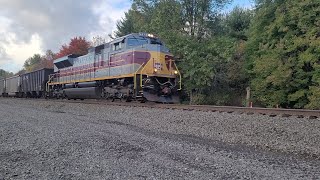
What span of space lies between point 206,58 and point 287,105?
5.68m

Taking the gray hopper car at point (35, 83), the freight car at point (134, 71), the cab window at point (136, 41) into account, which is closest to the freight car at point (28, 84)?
the gray hopper car at point (35, 83)

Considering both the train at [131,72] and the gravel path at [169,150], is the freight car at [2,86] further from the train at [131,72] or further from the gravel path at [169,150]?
the gravel path at [169,150]

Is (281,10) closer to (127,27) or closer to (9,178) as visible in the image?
(9,178)

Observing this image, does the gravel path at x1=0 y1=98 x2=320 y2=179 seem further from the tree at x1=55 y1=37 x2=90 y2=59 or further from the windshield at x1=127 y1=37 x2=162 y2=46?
the tree at x1=55 y1=37 x2=90 y2=59

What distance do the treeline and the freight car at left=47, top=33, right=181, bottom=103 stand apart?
4204 millimetres

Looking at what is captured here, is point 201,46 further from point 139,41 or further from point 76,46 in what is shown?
point 76,46

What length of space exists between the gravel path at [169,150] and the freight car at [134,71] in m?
6.16

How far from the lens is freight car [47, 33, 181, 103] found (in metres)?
16.2

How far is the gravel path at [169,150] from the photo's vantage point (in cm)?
468

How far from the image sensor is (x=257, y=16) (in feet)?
66.3

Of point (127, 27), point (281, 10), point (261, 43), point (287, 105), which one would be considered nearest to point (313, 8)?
point (281, 10)

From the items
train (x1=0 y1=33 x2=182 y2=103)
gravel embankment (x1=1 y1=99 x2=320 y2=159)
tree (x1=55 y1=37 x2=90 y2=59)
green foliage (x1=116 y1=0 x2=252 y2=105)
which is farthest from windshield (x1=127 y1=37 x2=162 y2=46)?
tree (x1=55 y1=37 x2=90 y2=59)

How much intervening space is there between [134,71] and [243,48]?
9.69m

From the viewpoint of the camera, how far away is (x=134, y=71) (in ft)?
52.9
